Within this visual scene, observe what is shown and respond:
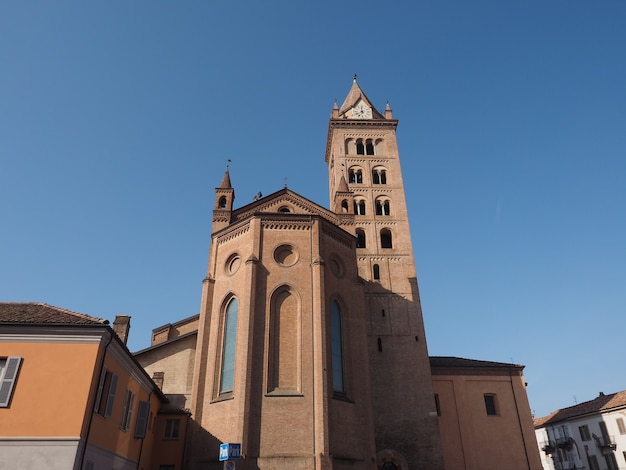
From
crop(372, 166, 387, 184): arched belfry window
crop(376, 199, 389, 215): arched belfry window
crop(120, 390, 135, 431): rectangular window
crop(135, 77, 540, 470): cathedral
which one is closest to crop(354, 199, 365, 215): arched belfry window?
crop(135, 77, 540, 470): cathedral

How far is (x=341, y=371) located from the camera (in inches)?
853

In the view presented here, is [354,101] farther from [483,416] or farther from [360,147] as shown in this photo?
[483,416]

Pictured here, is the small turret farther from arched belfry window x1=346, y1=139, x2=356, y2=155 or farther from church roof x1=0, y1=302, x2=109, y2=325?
arched belfry window x1=346, y1=139, x2=356, y2=155

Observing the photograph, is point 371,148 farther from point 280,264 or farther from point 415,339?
point 280,264

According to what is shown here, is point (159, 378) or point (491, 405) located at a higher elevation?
point (159, 378)

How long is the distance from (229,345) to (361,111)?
27.5 meters

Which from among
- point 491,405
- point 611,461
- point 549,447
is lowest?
point 611,461

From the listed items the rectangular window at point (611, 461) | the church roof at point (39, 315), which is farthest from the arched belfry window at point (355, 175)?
the rectangular window at point (611, 461)

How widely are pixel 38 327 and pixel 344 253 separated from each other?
15038 millimetres

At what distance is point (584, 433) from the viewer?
40.4m

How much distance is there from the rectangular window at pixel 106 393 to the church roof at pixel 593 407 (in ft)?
122

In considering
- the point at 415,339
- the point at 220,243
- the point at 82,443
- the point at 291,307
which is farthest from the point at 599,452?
the point at 82,443

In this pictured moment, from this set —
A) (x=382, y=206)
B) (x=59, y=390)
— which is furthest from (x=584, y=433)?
(x=59, y=390)

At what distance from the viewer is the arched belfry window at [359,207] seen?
1416 inches
